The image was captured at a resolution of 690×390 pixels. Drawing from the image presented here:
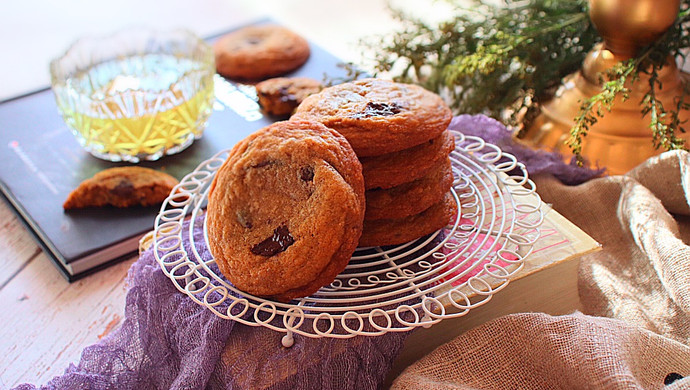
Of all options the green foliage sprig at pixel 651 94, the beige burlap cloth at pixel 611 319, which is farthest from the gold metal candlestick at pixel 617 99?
the beige burlap cloth at pixel 611 319

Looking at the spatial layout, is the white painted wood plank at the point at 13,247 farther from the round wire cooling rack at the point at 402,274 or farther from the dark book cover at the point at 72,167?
the round wire cooling rack at the point at 402,274

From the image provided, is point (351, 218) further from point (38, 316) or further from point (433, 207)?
point (38, 316)

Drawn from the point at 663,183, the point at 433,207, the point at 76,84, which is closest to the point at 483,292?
the point at 433,207

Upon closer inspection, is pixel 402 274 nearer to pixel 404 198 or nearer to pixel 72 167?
pixel 404 198

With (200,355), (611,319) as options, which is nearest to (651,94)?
(611,319)

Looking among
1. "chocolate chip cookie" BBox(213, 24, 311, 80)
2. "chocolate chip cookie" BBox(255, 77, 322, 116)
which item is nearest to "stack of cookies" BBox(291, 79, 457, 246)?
"chocolate chip cookie" BBox(255, 77, 322, 116)

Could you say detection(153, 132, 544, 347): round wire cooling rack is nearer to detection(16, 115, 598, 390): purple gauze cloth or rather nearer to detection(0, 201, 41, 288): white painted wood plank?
detection(16, 115, 598, 390): purple gauze cloth
